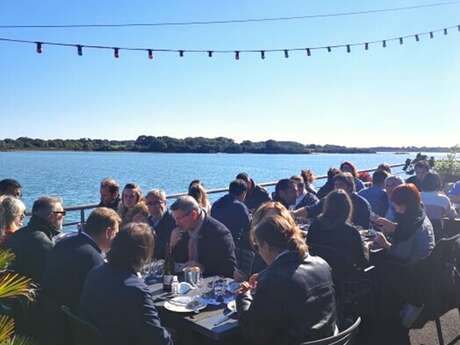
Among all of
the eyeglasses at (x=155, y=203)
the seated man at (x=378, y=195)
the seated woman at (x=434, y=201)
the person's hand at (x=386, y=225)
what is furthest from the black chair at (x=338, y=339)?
the seated man at (x=378, y=195)

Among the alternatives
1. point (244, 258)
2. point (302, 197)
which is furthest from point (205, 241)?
point (302, 197)

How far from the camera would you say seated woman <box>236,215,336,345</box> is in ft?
7.46

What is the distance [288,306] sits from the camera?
2.27 meters

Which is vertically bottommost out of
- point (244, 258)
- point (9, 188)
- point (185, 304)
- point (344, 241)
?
point (244, 258)

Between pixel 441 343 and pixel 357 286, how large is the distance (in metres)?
0.74

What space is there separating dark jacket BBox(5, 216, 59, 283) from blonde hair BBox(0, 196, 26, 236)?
448mm

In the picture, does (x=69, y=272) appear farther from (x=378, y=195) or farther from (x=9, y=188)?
(x=378, y=195)

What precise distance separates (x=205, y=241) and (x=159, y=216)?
1234 millimetres

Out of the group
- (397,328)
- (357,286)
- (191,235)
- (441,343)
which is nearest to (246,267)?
(191,235)

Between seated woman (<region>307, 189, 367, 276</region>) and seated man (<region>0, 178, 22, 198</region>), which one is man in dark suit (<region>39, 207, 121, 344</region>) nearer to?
seated woman (<region>307, 189, 367, 276</region>)

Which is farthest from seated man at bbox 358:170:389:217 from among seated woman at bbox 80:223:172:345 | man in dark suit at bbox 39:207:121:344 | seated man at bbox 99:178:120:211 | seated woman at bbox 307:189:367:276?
seated woman at bbox 80:223:172:345

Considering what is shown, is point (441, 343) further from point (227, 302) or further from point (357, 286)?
point (227, 302)

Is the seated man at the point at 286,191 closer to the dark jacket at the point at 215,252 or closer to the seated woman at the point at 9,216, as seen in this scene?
the dark jacket at the point at 215,252

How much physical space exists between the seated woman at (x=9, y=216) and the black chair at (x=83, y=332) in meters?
1.60
